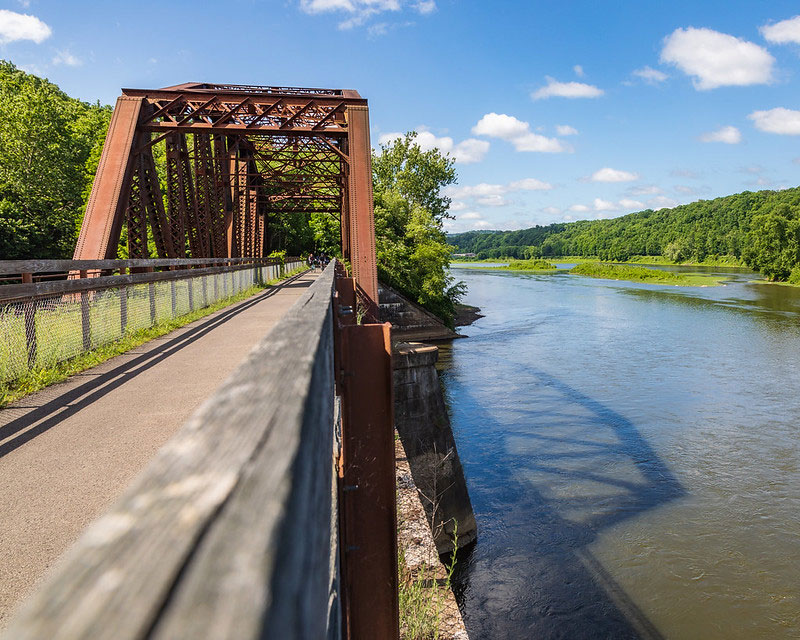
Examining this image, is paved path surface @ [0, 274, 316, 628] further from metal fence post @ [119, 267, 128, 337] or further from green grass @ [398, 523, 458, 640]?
green grass @ [398, 523, 458, 640]

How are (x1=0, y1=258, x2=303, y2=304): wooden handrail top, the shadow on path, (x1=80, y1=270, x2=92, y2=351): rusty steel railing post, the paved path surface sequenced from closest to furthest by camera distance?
the paved path surface, the shadow on path, (x1=0, y1=258, x2=303, y2=304): wooden handrail top, (x1=80, y1=270, x2=92, y2=351): rusty steel railing post

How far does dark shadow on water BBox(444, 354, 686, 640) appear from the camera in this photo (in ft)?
29.5

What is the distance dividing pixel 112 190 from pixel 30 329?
6431 millimetres

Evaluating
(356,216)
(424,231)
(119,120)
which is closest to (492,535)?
(356,216)

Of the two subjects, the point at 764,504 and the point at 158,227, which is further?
the point at 158,227

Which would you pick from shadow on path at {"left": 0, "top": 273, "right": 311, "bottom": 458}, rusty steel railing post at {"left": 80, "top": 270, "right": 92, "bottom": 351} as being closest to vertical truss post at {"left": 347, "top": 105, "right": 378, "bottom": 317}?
shadow on path at {"left": 0, "top": 273, "right": 311, "bottom": 458}

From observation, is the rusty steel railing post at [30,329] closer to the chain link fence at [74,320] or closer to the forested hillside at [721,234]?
the chain link fence at [74,320]

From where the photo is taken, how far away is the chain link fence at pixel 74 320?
5684mm

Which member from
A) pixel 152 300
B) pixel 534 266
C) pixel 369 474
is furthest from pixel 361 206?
pixel 534 266

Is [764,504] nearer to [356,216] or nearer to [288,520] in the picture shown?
[356,216]

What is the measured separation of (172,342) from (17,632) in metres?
9.07

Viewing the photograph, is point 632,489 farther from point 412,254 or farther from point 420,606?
point 412,254

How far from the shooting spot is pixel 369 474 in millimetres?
2389

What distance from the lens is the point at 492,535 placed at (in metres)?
11.2
